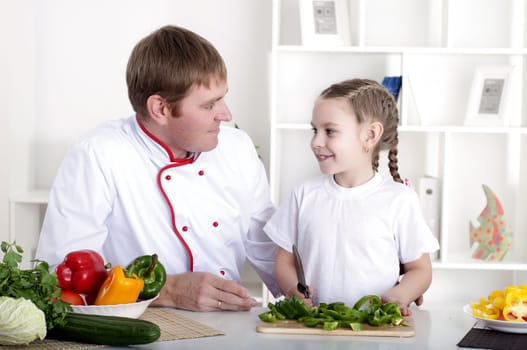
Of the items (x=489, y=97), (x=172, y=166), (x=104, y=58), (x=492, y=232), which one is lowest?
(x=492, y=232)

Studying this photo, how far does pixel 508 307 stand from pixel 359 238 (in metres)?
0.51

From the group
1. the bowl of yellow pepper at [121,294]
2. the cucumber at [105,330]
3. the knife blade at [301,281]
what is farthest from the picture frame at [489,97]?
the cucumber at [105,330]

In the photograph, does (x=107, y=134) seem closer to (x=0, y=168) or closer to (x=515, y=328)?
(x=515, y=328)

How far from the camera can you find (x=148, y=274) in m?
2.00

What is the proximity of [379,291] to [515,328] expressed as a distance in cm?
49

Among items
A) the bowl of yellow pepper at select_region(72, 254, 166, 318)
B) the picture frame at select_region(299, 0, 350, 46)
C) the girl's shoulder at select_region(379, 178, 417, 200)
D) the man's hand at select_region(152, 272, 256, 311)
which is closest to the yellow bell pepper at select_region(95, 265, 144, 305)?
the bowl of yellow pepper at select_region(72, 254, 166, 318)

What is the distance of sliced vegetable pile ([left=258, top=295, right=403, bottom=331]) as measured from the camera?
1909 mm

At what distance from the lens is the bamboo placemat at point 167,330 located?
69.9 inches

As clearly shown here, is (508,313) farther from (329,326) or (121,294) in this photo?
(121,294)

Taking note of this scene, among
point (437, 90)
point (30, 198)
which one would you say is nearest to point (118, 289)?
point (30, 198)

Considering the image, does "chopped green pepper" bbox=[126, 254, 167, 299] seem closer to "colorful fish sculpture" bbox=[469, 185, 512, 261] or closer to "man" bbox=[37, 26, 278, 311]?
"man" bbox=[37, 26, 278, 311]

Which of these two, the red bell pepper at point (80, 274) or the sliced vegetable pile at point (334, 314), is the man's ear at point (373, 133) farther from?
the red bell pepper at point (80, 274)

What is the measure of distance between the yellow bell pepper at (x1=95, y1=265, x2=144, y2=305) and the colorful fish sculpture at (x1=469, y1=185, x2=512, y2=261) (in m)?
2.55

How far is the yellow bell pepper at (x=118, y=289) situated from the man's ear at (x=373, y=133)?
80cm
